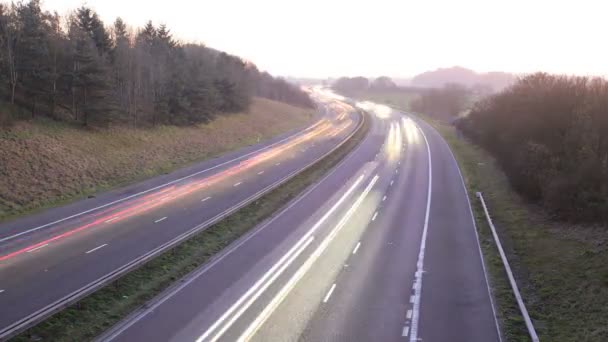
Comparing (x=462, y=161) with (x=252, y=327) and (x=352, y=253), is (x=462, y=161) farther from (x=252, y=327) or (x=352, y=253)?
(x=252, y=327)

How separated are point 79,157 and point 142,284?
20972 millimetres

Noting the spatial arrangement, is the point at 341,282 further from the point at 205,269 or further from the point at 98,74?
the point at 98,74

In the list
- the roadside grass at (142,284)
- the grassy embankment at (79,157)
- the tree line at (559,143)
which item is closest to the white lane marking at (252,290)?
the roadside grass at (142,284)

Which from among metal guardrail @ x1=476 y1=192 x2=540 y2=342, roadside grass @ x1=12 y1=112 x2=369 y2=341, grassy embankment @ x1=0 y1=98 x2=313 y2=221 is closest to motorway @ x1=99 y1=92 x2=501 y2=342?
roadside grass @ x1=12 y1=112 x2=369 y2=341

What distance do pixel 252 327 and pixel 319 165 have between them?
95.8 feet

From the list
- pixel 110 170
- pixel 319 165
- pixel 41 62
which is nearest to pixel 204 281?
pixel 110 170

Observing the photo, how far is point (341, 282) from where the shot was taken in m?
18.0

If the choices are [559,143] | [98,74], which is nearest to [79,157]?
[98,74]

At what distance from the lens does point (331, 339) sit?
13633 mm

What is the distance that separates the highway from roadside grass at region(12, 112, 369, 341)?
14.4 inches

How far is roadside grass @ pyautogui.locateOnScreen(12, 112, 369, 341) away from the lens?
44.3 feet

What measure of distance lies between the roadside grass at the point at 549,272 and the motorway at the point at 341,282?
697 mm

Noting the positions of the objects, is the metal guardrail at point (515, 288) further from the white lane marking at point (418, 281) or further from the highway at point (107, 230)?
the highway at point (107, 230)

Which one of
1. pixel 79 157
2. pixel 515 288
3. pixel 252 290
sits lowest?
pixel 252 290
